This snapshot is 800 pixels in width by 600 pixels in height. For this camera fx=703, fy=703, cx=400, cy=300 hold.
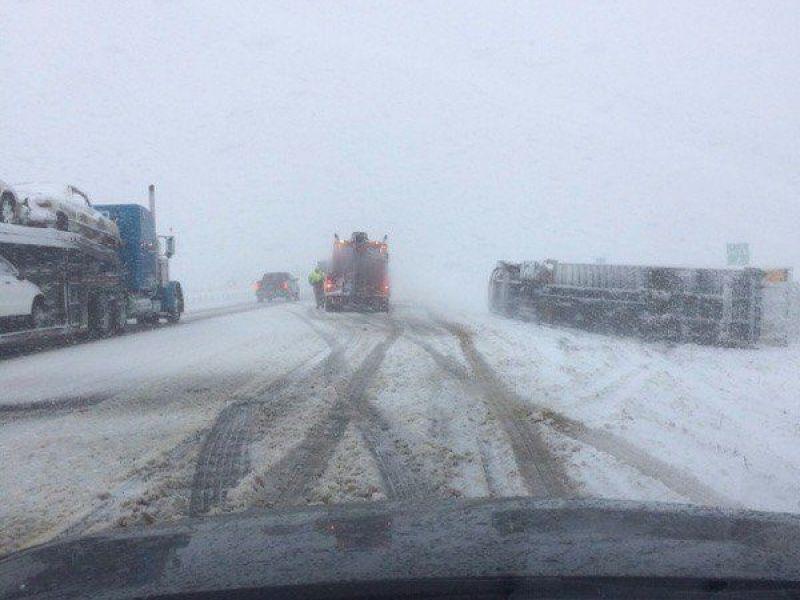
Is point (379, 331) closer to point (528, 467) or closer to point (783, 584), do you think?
point (528, 467)

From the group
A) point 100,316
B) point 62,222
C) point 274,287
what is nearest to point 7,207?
point 62,222

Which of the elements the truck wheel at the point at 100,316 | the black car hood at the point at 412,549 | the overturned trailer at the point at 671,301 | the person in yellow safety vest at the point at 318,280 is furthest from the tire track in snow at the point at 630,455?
the person in yellow safety vest at the point at 318,280

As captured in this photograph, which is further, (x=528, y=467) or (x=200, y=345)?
(x=200, y=345)

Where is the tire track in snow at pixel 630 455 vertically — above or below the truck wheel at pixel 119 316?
below

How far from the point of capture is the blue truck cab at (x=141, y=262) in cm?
1861

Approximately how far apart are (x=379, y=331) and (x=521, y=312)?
243 inches

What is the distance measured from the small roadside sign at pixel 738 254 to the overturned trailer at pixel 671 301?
1.05 meters

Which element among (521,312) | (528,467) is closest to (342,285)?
(521,312)

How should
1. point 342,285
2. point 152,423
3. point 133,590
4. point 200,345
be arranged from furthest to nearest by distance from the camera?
point 342,285 < point 200,345 < point 152,423 < point 133,590

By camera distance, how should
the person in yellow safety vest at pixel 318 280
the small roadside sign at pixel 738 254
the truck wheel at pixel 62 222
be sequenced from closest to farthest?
the truck wheel at pixel 62 222 → the small roadside sign at pixel 738 254 → the person in yellow safety vest at pixel 318 280

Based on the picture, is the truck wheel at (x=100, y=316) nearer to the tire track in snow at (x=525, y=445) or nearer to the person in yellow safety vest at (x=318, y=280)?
the tire track in snow at (x=525, y=445)

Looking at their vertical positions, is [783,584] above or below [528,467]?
above

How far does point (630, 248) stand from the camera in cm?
6134

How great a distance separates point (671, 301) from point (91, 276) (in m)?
12.7
